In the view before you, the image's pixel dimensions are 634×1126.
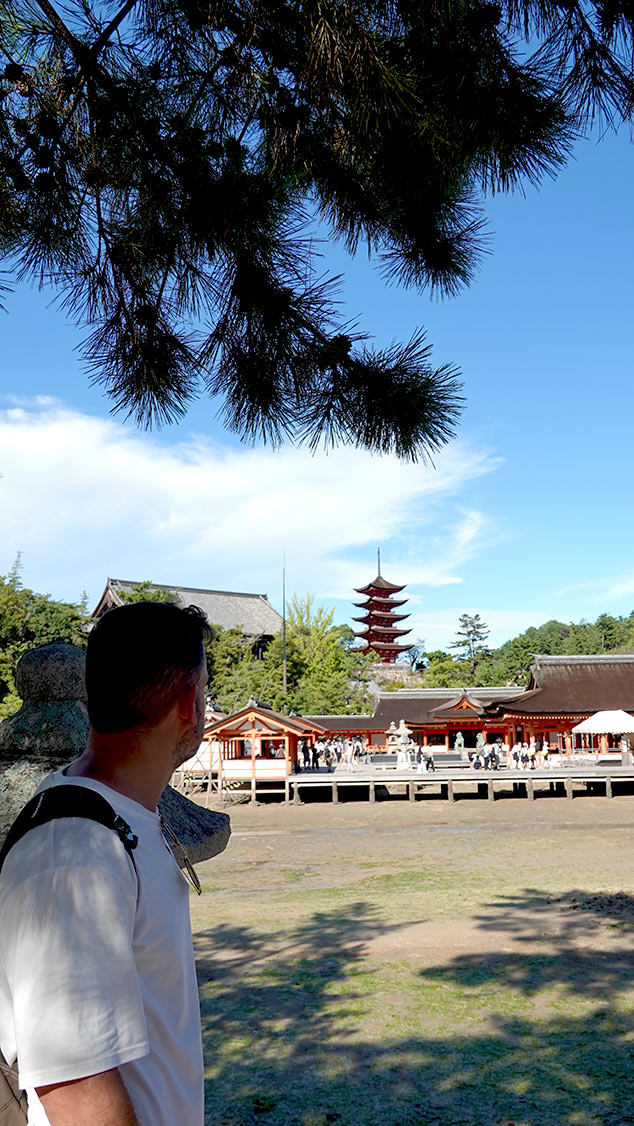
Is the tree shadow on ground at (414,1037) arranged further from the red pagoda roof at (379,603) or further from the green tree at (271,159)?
the red pagoda roof at (379,603)

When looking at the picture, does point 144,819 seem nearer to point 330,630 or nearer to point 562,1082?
point 562,1082

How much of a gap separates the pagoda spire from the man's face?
6015cm

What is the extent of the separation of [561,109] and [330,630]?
129ft

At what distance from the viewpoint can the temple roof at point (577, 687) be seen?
28.4 meters

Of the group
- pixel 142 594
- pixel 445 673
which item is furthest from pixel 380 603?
pixel 142 594

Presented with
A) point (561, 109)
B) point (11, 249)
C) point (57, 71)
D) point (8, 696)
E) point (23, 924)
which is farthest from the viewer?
point (8, 696)

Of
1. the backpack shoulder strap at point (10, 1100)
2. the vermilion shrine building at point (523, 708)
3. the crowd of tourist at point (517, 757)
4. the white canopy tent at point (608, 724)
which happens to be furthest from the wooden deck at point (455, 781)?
the backpack shoulder strap at point (10, 1100)

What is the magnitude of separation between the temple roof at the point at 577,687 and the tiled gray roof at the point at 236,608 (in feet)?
57.0

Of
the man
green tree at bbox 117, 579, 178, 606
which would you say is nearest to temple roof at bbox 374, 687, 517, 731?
green tree at bbox 117, 579, 178, 606

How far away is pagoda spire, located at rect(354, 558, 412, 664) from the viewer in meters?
61.6

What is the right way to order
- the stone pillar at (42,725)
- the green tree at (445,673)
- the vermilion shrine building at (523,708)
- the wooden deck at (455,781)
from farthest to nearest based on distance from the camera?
the green tree at (445,673) < the vermilion shrine building at (523,708) < the wooden deck at (455,781) < the stone pillar at (42,725)

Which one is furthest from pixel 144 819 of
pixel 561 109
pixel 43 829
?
pixel 561 109

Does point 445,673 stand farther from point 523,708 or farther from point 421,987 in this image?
point 421,987

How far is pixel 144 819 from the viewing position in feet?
Answer: 3.79
